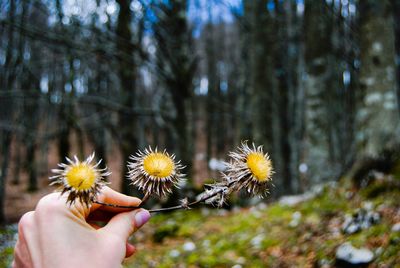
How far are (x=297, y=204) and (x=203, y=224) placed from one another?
1.39 metres

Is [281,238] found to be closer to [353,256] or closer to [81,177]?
[353,256]

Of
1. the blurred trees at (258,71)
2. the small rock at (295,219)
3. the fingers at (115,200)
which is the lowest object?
the small rock at (295,219)

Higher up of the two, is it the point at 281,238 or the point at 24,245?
the point at 24,245

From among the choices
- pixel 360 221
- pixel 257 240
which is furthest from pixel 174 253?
pixel 360 221

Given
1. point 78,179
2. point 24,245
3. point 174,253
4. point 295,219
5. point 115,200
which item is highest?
point 78,179

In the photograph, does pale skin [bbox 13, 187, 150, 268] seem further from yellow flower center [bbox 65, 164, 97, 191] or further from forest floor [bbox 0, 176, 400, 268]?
forest floor [bbox 0, 176, 400, 268]

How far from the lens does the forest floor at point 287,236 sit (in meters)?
2.84

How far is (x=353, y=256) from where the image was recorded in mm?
2545

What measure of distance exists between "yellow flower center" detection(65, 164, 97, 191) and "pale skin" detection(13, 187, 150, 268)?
121 mm

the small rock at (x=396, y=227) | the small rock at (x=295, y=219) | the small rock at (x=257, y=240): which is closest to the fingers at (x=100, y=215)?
the small rock at (x=396, y=227)

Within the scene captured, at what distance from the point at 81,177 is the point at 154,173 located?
0.64 feet

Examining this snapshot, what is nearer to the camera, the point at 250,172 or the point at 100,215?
the point at 250,172

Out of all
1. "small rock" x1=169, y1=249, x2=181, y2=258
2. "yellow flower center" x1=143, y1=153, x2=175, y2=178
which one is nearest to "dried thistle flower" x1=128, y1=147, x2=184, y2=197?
"yellow flower center" x1=143, y1=153, x2=175, y2=178

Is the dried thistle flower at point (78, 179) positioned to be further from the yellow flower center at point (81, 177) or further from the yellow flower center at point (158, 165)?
the yellow flower center at point (158, 165)
